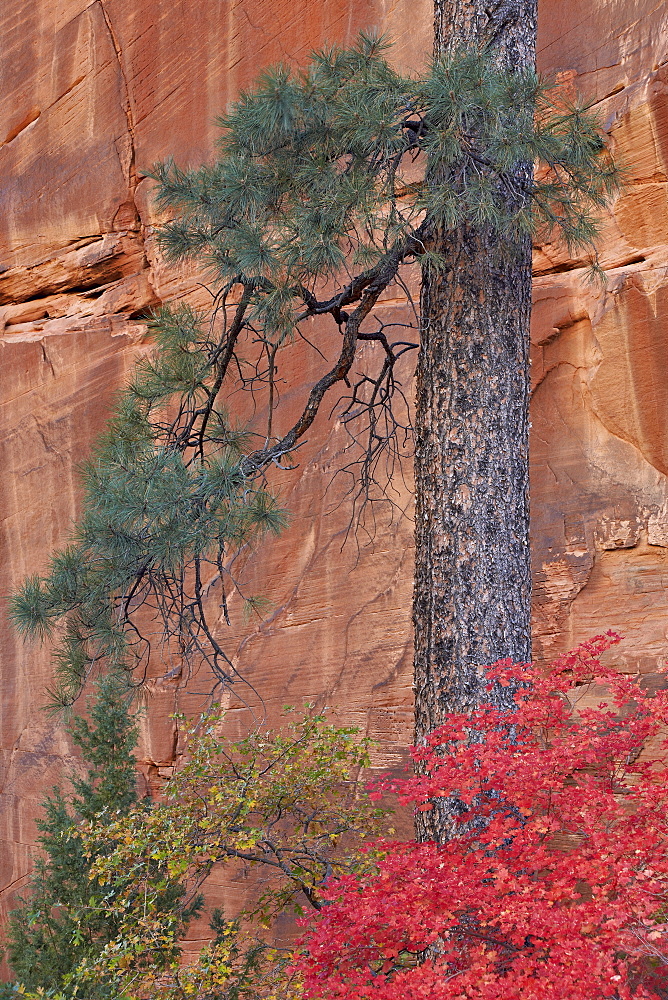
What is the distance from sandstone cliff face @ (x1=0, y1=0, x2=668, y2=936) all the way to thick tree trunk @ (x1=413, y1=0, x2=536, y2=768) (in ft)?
6.69

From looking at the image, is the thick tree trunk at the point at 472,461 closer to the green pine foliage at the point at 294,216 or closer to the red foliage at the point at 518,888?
the green pine foliage at the point at 294,216

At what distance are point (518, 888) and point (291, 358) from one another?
4877mm

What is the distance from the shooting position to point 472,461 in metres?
3.74

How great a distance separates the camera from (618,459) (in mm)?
5730

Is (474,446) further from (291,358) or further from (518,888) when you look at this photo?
(291,358)

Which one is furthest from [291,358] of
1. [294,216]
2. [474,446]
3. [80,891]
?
[80,891]

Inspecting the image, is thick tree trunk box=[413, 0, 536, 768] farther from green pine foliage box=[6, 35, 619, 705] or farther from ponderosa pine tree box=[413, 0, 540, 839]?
green pine foliage box=[6, 35, 619, 705]

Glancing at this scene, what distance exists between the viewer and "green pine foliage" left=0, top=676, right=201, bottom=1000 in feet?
14.7

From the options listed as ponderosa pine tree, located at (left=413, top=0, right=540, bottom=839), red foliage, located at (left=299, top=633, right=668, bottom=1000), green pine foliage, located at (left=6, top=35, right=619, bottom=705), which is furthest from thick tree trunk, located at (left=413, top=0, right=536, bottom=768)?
red foliage, located at (left=299, top=633, right=668, bottom=1000)

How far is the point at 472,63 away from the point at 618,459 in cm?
285

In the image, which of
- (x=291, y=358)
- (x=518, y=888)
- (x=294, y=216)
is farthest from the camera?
(x=291, y=358)

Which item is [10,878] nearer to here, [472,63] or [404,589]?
[404,589]

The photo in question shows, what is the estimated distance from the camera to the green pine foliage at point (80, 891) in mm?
4482

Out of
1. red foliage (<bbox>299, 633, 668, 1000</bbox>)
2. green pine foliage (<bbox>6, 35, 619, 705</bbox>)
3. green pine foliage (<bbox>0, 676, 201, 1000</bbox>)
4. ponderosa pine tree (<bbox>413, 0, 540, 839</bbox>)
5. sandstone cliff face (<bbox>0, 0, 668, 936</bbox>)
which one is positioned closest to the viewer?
red foliage (<bbox>299, 633, 668, 1000</bbox>)
